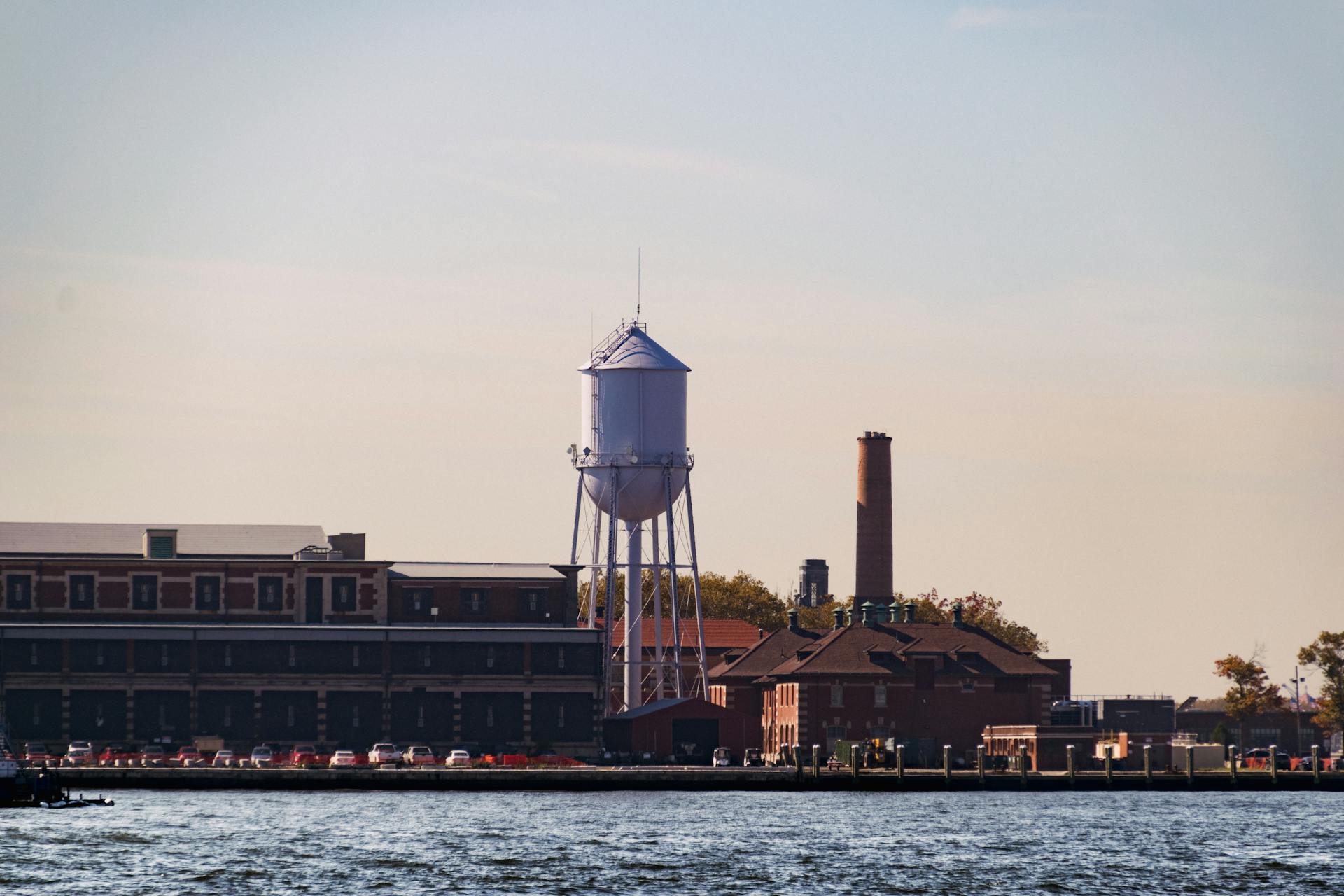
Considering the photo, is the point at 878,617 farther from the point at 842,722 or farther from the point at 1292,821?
the point at 1292,821

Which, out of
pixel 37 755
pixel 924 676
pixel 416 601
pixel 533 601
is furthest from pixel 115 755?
pixel 924 676

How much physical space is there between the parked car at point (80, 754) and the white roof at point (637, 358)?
33609 millimetres

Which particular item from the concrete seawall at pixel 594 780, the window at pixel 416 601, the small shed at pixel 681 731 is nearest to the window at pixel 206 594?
the window at pixel 416 601

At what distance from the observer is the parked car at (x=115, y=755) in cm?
11956

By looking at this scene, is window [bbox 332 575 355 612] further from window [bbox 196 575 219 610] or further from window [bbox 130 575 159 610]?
window [bbox 130 575 159 610]

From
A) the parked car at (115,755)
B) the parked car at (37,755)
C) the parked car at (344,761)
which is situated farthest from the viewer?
the parked car at (115,755)

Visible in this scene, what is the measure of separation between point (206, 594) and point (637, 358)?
26.2 metres

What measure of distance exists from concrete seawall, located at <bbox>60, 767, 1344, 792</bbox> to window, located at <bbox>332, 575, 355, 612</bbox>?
22525 millimetres

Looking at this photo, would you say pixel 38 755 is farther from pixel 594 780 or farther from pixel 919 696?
pixel 919 696

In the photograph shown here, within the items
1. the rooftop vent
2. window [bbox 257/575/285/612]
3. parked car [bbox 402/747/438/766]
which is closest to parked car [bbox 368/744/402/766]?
parked car [bbox 402/747/438/766]

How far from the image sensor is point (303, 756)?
122 m

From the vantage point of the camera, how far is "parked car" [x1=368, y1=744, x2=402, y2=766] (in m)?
122

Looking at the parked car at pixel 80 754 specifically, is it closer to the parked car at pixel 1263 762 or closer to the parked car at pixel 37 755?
the parked car at pixel 37 755

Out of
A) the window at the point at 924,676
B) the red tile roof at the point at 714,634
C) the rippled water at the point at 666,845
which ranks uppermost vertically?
the red tile roof at the point at 714,634
